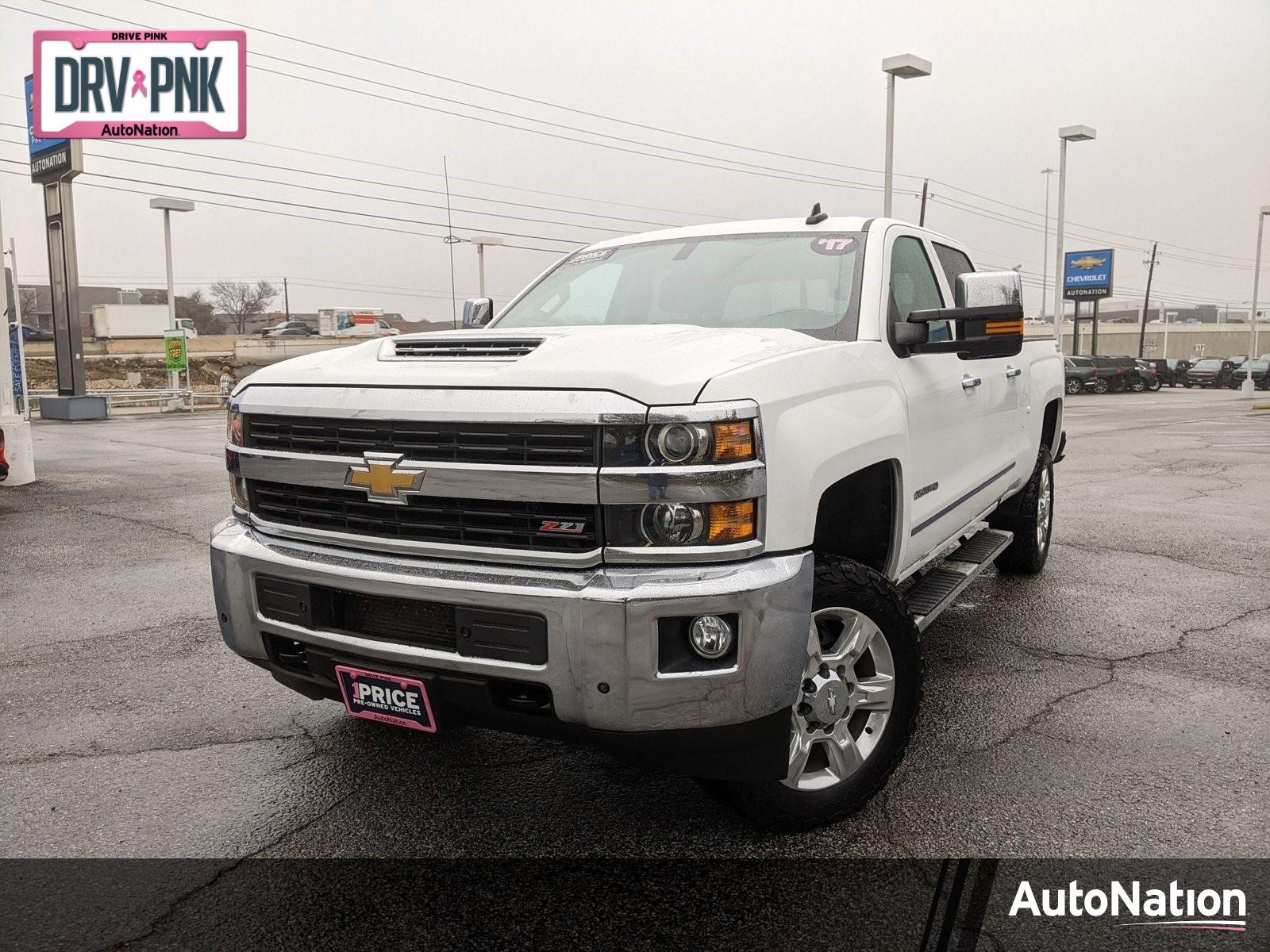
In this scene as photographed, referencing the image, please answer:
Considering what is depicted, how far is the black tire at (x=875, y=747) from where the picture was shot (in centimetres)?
299

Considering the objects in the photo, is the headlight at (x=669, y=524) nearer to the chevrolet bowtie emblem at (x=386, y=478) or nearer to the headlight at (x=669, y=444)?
the headlight at (x=669, y=444)

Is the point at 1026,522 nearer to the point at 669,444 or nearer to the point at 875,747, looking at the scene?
the point at 875,747

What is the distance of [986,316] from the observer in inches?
135

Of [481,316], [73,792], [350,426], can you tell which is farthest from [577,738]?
[481,316]

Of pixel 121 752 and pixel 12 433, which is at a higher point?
pixel 12 433

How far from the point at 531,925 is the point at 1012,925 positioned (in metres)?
1.24

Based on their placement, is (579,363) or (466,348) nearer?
(579,363)

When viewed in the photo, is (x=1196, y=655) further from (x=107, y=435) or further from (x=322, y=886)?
(x=107, y=435)

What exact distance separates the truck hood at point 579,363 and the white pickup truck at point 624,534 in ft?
0.04

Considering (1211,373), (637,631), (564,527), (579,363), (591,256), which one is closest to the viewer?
(637,631)

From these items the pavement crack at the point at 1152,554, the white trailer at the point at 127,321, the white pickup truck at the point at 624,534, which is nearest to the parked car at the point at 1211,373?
the pavement crack at the point at 1152,554

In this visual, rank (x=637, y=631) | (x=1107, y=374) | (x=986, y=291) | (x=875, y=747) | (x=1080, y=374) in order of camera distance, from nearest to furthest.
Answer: (x=637, y=631) → (x=875, y=747) → (x=986, y=291) → (x=1080, y=374) → (x=1107, y=374)

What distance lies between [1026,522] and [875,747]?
3.67 metres

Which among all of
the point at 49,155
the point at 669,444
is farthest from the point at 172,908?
the point at 49,155
